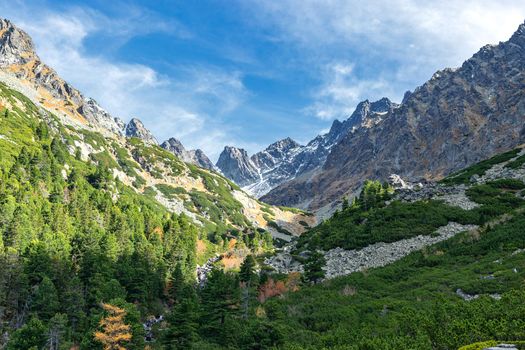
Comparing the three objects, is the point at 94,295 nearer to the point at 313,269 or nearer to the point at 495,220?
the point at 313,269

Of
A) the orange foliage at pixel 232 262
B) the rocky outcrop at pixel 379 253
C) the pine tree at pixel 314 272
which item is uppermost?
the orange foliage at pixel 232 262

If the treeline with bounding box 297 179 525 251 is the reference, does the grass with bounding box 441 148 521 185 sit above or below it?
above

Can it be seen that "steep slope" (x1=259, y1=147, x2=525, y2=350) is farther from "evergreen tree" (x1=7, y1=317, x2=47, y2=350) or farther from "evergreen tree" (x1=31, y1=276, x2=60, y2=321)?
"evergreen tree" (x1=31, y1=276, x2=60, y2=321)

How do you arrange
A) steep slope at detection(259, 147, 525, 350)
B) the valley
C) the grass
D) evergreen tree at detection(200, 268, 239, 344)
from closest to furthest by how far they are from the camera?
steep slope at detection(259, 147, 525, 350)
the valley
evergreen tree at detection(200, 268, 239, 344)
the grass

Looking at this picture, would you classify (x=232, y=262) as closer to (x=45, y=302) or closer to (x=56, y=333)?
(x=45, y=302)

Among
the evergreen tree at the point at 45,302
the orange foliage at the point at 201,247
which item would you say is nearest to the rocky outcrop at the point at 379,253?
the evergreen tree at the point at 45,302

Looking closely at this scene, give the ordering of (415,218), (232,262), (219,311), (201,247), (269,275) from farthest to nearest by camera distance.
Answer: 1. (201,247)
2. (232,262)
3. (415,218)
4. (269,275)
5. (219,311)

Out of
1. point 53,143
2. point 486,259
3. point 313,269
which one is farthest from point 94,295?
point 53,143

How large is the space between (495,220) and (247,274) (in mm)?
32798

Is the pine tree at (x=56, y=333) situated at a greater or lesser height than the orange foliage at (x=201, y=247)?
lesser

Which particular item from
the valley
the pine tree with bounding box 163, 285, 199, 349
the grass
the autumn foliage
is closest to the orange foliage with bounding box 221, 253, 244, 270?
the valley

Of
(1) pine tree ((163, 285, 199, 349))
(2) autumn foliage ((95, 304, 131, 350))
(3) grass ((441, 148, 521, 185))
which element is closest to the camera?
(1) pine tree ((163, 285, 199, 349))

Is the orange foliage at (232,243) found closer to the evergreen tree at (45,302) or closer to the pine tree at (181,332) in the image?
the evergreen tree at (45,302)

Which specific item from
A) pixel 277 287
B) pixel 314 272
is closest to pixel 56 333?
pixel 277 287
